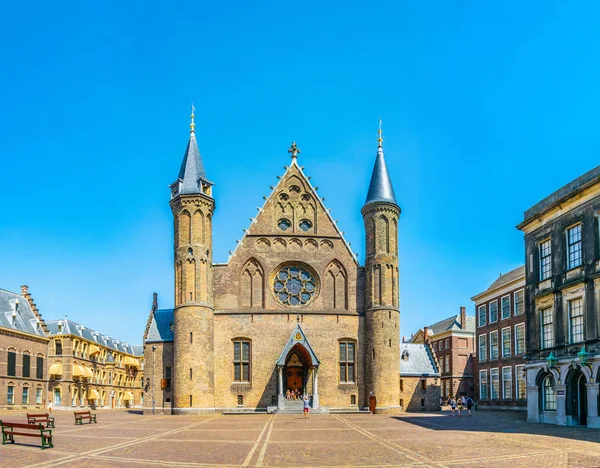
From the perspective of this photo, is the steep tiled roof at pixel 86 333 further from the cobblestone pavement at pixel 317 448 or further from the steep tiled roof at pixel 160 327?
the cobblestone pavement at pixel 317 448

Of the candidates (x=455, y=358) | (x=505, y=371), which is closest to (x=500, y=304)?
(x=505, y=371)

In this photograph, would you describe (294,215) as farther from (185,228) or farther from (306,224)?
(185,228)

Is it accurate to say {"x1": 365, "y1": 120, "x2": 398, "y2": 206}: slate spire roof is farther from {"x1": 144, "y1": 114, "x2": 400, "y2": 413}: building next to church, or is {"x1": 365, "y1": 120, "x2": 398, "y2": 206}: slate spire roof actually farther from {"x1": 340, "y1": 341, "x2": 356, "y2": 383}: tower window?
{"x1": 340, "y1": 341, "x2": 356, "y2": 383}: tower window

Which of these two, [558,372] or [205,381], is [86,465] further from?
[205,381]

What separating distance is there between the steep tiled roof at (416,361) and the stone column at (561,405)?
18.5 meters

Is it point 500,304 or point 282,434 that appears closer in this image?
point 282,434

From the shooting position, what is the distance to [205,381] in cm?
4553

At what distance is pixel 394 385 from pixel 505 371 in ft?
46.1

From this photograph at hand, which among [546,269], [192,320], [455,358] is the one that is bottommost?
[455,358]

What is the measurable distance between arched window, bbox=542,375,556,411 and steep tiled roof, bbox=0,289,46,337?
147 feet

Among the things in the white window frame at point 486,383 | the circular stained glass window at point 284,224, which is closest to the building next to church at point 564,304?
the circular stained glass window at point 284,224

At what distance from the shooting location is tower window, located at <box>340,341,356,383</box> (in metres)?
48.1

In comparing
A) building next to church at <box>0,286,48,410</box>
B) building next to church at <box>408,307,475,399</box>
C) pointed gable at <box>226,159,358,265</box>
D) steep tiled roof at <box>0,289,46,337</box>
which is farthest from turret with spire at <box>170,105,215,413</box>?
building next to church at <box>408,307,475,399</box>

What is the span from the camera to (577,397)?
31.5 meters
